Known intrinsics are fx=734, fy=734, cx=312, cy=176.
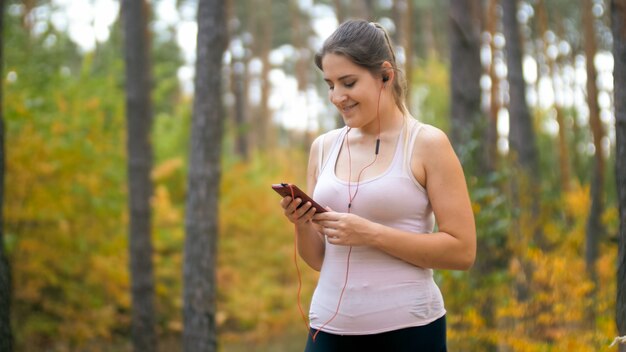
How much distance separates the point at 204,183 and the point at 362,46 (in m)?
4.31

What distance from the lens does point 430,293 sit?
2494 millimetres

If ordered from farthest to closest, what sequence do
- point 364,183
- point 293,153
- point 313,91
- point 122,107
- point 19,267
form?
point 313,91 < point 293,153 < point 122,107 < point 19,267 < point 364,183

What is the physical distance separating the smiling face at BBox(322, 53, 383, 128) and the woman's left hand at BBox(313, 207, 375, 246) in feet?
1.24

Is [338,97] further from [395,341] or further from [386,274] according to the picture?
[395,341]

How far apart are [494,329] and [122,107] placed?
6742mm

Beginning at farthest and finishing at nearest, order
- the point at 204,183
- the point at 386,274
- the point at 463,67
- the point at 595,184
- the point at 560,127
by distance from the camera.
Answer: the point at 560,127, the point at 595,184, the point at 463,67, the point at 204,183, the point at 386,274

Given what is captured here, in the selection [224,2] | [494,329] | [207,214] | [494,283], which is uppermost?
[224,2]

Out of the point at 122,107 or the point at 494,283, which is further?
the point at 122,107

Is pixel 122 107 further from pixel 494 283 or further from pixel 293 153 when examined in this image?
pixel 293 153

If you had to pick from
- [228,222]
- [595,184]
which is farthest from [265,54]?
[595,184]

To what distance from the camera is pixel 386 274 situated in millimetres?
2459

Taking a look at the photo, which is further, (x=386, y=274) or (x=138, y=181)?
(x=138, y=181)

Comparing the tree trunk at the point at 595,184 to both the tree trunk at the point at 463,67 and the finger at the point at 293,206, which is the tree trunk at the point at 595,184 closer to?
the tree trunk at the point at 463,67

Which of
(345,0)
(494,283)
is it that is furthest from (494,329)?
(345,0)
